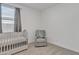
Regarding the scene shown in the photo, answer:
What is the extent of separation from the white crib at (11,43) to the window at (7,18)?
0.52 metres

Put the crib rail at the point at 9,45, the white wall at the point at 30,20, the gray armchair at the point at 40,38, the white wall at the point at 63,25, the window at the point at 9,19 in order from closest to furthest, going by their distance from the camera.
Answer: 1. the crib rail at the point at 9,45
2. the white wall at the point at 63,25
3. the window at the point at 9,19
4. the gray armchair at the point at 40,38
5. the white wall at the point at 30,20

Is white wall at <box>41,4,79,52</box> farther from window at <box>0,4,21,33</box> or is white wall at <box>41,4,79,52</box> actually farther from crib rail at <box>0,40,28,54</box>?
crib rail at <box>0,40,28,54</box>

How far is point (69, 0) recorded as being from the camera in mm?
544

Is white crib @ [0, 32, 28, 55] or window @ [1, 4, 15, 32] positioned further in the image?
window @ [1, 4, 15, 32]

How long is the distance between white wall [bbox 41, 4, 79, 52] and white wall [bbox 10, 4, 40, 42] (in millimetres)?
466

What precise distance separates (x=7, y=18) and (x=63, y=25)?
2.33 m

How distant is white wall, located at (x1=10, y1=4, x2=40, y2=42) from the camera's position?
131 inches

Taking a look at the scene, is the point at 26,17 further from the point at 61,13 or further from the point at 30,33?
the point at 61,13

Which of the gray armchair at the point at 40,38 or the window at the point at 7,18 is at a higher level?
the window at the point at 7,18

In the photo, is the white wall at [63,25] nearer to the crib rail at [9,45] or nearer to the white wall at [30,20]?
the white wall at [30,20]

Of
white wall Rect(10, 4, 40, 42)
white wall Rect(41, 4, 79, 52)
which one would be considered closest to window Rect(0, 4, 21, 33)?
white wall Rect(10, 4, 40, 42)

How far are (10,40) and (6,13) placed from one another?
1.19 meters

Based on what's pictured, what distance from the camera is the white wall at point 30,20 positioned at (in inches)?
131

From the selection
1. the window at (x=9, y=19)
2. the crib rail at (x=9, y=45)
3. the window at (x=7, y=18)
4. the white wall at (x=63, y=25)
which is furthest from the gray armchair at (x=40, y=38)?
the window at (x=7, y=18)
